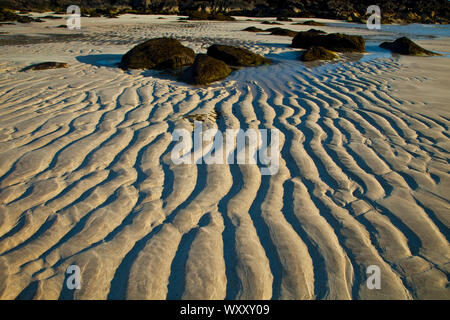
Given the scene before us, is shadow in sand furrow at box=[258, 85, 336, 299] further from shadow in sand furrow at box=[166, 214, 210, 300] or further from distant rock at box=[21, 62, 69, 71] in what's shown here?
distant rock at box=[21, 62, 69, 71]

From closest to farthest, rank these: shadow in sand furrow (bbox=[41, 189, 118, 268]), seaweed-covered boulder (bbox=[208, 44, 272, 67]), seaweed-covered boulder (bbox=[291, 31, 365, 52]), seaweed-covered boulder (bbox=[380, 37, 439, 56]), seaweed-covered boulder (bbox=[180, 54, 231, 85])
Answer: shadow in sand furrow (bbox=[41, 189, 118, 268])
seaweed-covered boulder (bbox=[180, 54, 231, 85])
seaweed-covered boulder (bbox=[208, 44, 272, 67])
seaweed-covered boulder (bbox=[380, 37, 439, 56])
seaweed-covered boulder (bbox=[291, 31, 365, 52])

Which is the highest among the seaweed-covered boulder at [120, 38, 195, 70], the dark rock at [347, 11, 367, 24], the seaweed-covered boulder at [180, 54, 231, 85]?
the dark rock at [347, 11, 367, 24]

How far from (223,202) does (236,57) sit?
5.16m

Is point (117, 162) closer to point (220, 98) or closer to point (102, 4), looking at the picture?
point (220, 98)

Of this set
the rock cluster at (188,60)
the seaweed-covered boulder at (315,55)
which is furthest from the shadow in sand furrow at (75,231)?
the seaweed-covered boulder at (315,55)

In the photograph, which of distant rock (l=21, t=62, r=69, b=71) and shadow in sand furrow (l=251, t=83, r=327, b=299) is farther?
distant rock (l=21, t=62, r=69, b=71)

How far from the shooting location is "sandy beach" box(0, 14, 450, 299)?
1.54 metres

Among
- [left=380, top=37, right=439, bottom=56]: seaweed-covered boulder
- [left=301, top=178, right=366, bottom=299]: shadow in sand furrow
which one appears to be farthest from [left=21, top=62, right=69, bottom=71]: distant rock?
[left=380, top=37, right=439, bottom=56]: seaweed-covered boulder

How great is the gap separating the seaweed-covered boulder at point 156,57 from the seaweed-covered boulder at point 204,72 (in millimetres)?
854

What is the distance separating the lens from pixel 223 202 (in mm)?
2062

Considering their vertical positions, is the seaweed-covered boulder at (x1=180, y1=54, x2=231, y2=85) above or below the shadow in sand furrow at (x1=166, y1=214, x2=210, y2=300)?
above

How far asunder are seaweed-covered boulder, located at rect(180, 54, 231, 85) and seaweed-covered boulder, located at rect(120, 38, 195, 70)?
2.80 ft

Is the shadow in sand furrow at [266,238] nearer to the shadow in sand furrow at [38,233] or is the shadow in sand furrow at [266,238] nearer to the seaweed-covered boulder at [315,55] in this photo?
the shadow in sand furrow at [38,233]

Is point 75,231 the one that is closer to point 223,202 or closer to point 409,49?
point 223,202
